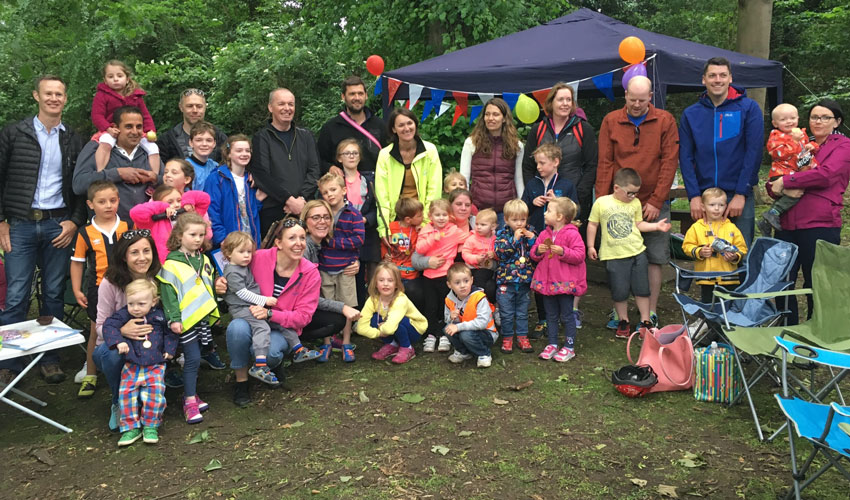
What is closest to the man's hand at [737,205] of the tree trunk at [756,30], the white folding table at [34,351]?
the white folding table at [34,351]

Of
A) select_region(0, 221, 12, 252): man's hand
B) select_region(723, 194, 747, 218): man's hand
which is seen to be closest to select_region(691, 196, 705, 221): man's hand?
select_region(723, 194, 747, 218): man's hand

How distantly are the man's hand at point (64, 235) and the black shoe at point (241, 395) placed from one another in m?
1.67

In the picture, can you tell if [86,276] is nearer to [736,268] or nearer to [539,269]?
[539,269]

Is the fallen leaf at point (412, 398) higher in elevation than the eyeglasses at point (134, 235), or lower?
lower

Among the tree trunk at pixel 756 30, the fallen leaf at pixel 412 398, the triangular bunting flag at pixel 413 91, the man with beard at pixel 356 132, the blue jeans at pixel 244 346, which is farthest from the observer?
the tree trunk at pixel 756 30

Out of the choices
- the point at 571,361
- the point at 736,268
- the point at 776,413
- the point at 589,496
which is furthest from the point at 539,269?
the point at 589,496

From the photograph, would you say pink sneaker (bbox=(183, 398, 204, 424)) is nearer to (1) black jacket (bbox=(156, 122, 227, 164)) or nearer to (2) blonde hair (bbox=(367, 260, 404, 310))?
(2) blonde hair (bbox=(367, 260, 404, 310))

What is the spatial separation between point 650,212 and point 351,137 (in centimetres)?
247

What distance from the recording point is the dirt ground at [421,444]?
3.20 meters

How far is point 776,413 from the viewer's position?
3.84 m

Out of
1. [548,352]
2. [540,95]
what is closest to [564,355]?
[548,352]

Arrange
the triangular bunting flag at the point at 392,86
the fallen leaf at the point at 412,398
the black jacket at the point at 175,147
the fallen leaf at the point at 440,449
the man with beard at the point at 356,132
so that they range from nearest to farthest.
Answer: the fallen leaf at the point at 440,449 → the fallen leaf at the point at 412,398 → the black jacket at the point at 175,147 → the man with beard at the point at 356,132 → the triangular bunting flag at the point at 392,86

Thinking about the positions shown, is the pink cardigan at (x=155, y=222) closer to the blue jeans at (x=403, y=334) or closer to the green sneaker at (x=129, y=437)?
the green sneaker at (x=129, y=437)

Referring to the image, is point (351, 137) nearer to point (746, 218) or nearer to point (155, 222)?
point (155, 222)
